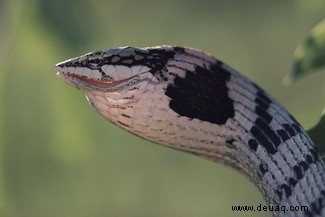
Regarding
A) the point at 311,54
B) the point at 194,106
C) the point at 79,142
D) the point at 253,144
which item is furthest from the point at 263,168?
the point at 79,142

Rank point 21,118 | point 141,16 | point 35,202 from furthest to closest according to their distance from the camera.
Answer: point 141,16
point 35,202
point 21,118

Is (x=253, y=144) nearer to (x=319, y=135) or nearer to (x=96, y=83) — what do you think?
(x=319, y=135)

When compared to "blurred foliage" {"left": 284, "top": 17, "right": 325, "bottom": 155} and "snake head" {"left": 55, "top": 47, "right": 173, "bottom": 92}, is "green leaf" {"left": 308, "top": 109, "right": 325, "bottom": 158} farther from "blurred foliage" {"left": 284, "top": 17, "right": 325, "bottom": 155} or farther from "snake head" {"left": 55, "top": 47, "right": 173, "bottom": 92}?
"snake head" {"left": 55, "top": 47, "right": 173, "bottom": 92}

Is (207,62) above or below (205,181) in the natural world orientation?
below

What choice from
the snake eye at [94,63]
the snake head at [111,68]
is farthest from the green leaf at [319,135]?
the snake eye at [94,63]

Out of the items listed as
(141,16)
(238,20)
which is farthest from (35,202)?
(238,20)

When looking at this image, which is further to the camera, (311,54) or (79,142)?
(79,142)

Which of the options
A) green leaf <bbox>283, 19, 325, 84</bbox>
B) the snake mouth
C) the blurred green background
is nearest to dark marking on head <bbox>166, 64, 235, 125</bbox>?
the snake mouth

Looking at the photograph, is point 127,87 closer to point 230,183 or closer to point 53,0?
point 53,0
